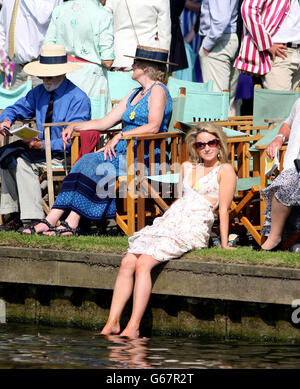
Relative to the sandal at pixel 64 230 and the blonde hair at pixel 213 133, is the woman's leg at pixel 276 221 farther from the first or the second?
the sandal at pixel 64 230

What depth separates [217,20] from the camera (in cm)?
1134

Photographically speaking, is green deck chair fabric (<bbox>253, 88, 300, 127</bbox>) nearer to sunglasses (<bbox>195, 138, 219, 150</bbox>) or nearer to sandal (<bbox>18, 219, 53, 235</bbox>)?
sunglasses (<bbox>195, 138, 219, 150</bbox>)

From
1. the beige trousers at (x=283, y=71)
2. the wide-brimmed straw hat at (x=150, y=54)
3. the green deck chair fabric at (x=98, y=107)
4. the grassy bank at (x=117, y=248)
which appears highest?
the wide-brimmed straw hat at (x=150, y=54)

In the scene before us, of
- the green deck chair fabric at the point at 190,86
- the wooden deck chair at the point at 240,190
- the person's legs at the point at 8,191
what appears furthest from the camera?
the green deck chair fabric at the point at 190,86

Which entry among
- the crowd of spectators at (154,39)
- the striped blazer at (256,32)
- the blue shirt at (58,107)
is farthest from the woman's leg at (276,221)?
the striped blazer at (256,32)

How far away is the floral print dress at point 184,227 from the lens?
7188mm

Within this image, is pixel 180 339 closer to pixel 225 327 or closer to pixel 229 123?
pixel 225 327

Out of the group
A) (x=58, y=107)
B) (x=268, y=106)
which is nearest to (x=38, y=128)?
(x=58, y=107)

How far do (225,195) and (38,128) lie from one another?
2211 mm

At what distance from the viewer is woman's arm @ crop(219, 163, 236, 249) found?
24.5 feet

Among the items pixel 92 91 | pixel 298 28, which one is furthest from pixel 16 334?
pixel 298 28

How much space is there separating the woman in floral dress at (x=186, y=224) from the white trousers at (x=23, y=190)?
1.42 meters

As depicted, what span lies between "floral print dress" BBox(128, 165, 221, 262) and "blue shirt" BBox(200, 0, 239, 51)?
12.7ft
